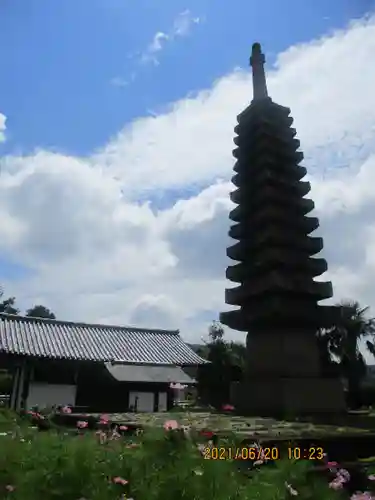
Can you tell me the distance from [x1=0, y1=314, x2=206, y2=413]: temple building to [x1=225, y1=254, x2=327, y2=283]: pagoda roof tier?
8641mm

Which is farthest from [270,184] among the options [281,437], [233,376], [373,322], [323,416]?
[373,322]

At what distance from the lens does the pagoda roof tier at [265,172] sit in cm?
1322

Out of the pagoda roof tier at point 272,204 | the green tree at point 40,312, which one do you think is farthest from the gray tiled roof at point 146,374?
the green tree at point 40,312

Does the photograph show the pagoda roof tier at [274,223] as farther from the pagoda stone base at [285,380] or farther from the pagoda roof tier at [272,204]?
the pagoda stone base at [285,380]

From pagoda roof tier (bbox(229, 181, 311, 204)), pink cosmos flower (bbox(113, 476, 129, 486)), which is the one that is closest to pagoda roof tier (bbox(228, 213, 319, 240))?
pagoda roof tier (bbox(229, 181, 311, 204))

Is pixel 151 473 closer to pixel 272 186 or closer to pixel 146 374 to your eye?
pixel 272 186

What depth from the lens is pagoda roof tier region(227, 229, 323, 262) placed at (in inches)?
483

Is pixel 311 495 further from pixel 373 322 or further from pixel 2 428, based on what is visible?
pixel 373 322

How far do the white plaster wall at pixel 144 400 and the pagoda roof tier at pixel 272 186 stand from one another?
11363 millimetres

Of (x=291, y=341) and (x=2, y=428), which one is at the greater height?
(x=291, y=341)

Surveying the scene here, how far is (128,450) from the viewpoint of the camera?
10.7ft

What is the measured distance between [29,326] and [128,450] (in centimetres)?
2138

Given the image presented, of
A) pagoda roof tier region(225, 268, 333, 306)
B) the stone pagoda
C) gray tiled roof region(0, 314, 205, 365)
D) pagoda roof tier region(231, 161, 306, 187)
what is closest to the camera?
the stone pagoda
